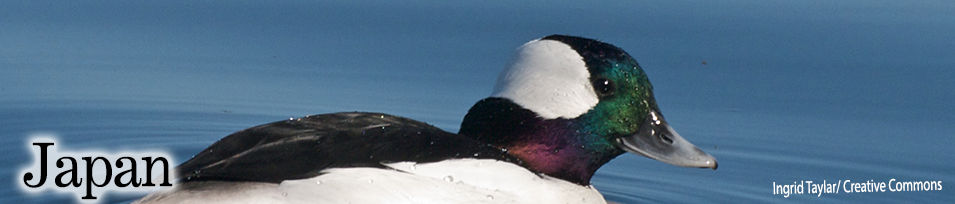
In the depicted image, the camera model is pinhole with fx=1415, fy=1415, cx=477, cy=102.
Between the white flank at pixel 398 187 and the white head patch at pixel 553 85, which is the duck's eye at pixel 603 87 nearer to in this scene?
the white head patch at pixel 553 85

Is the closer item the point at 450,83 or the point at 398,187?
the point at 398,187

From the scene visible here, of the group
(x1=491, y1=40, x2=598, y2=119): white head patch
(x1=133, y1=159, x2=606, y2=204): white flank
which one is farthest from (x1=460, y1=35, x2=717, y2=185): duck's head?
(x1=133, y1=159, x2=606, y2=204): white flank

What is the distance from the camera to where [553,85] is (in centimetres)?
476

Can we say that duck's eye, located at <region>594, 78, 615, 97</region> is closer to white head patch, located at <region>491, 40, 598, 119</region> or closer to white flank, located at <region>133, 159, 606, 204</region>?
white head patch, located at <region>491, 40, 598, 119</region>

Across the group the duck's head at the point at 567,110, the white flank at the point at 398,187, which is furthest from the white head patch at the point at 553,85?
the white flank at the point at 398,187

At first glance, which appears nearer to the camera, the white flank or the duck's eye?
the white flank

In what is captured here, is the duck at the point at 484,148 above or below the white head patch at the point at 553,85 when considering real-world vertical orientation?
below

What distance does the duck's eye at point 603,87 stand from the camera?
4793 mm

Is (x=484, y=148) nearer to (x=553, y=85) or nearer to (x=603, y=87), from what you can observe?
(x=553, y=85)

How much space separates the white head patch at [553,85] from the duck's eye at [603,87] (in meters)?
0.02

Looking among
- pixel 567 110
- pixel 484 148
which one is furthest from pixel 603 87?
pixel 484 148

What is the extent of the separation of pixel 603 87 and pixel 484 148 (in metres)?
0.48

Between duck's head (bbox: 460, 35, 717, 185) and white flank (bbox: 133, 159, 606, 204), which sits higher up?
duck's head (bbox: 460, 35, 717, 185)

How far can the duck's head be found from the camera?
4.78 metres
